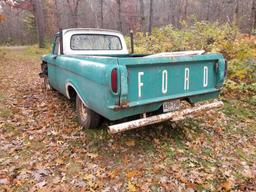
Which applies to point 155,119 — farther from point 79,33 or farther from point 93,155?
point 79,33

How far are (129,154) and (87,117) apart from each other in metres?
1.09

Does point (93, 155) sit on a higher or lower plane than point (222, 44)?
lower

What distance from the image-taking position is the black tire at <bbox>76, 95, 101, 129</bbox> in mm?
4336

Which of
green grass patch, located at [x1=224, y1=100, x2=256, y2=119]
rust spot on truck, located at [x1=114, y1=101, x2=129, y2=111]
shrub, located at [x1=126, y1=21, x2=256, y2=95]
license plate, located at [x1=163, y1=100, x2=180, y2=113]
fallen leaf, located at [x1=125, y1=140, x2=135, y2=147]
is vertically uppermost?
shrub, located at [x1=126, y1=21, x2=256, y2=95]

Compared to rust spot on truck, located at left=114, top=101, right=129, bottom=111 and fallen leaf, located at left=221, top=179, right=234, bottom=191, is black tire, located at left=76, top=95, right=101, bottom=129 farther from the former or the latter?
fallen leaf, located at left=221, top=179, right=234, bottom=191

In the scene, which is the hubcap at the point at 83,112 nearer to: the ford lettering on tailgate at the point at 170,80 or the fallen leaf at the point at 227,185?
the ford lettering on tailgate at the point at 170,80

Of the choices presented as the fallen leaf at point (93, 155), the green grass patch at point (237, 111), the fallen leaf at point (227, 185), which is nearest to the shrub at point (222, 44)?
the green grass patch at point (237, 111)

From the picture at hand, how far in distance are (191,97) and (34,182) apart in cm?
263

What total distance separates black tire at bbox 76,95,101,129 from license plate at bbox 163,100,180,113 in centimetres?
123

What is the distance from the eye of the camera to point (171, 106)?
389 centimetres

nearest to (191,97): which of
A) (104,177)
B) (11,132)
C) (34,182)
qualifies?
(104,177)

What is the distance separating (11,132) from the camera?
4.62m

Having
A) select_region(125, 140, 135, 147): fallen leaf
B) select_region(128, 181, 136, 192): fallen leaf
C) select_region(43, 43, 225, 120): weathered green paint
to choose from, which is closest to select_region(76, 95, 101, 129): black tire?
select_region(43, 43, 225, 120): weathered green paint

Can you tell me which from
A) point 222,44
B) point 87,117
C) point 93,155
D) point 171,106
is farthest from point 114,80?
point 222,44
